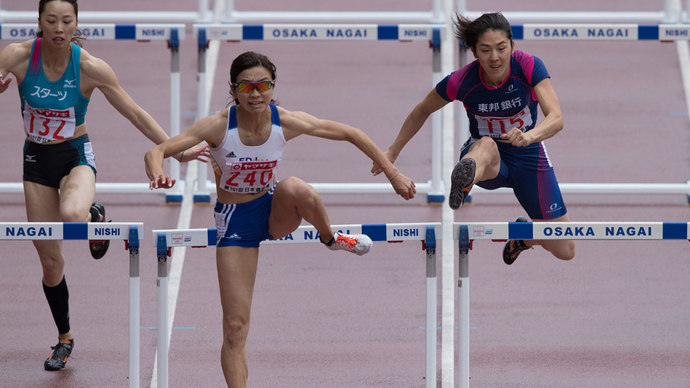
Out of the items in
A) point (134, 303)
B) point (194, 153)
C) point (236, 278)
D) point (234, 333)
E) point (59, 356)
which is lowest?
point (59, 356)

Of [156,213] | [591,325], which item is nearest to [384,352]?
[591,325]

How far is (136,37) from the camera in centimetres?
957

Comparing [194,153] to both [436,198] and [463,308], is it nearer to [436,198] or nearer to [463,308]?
[463,308]

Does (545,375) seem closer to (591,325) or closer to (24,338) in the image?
(591,325)

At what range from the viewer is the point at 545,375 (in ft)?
25.1

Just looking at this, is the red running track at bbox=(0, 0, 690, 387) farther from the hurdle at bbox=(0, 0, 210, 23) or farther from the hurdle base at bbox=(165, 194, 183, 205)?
the hurdle at bbox=(0, 0, 210, 23)

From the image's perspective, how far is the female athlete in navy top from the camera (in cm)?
669

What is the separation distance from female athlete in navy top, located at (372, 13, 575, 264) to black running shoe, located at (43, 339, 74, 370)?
2349 millimetres

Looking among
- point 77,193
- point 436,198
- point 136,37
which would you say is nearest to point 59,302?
point 77,193

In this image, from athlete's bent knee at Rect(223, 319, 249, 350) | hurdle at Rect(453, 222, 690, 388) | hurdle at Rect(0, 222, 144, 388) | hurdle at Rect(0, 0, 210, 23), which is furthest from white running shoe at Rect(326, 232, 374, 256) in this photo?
hurdle at Rect(0, 0, 210, 23)

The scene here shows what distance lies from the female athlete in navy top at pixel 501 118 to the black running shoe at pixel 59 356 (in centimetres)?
235

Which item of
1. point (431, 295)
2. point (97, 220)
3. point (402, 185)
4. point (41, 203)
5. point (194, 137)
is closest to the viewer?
point (194, 137)

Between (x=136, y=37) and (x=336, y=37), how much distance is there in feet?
4.95

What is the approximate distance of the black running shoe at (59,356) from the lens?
765cm
